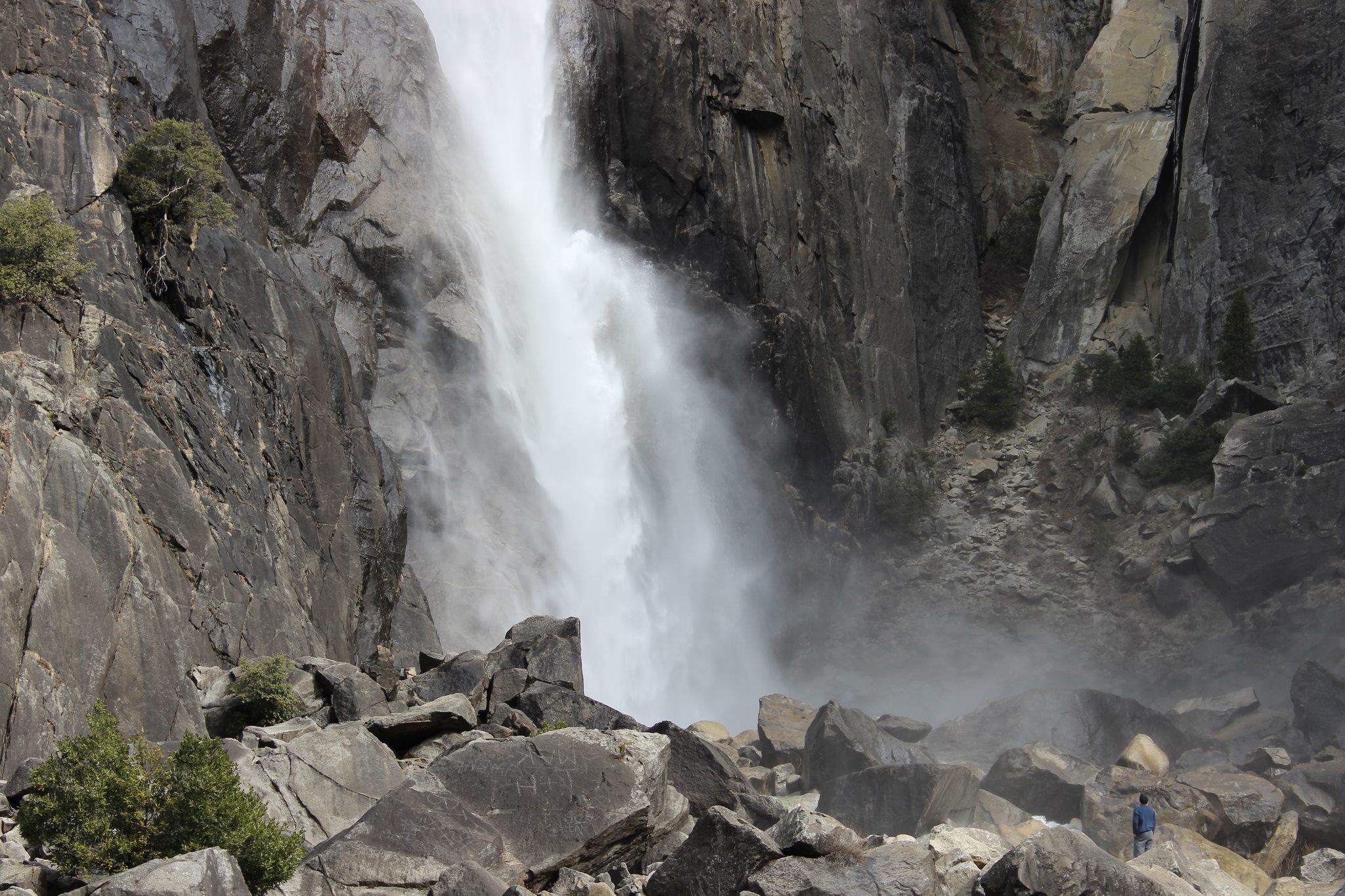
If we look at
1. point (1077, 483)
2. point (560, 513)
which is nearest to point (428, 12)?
point (560, 513)

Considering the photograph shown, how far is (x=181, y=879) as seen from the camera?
789 centimetres

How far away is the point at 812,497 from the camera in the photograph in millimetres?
41312

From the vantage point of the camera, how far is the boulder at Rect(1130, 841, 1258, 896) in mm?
12625

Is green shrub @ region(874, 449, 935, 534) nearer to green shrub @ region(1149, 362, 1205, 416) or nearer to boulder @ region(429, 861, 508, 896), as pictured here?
green shrub @ region(1149, 362, 1205, 416)

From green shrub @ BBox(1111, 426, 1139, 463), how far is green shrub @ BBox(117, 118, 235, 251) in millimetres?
32584

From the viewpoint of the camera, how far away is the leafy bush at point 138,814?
8.94 m

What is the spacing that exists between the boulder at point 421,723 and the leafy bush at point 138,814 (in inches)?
184

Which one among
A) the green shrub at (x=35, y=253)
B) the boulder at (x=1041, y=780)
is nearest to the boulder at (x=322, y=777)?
the green shrub at (x=35, y=253)

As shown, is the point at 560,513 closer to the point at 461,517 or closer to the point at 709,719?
the point at 461,517

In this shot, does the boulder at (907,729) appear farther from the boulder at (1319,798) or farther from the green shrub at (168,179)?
the green shrub at (168,179)

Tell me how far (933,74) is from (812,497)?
21.4 metres

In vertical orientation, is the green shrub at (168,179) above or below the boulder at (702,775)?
above

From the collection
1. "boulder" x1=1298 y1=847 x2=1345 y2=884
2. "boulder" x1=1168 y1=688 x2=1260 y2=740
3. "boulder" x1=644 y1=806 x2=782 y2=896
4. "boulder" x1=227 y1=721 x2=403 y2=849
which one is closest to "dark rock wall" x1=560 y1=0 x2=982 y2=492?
"boulder" x1=1168 y1=688 x2=1260 y2=740

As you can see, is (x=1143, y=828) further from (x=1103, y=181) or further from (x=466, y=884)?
(x=1103, y=181)
